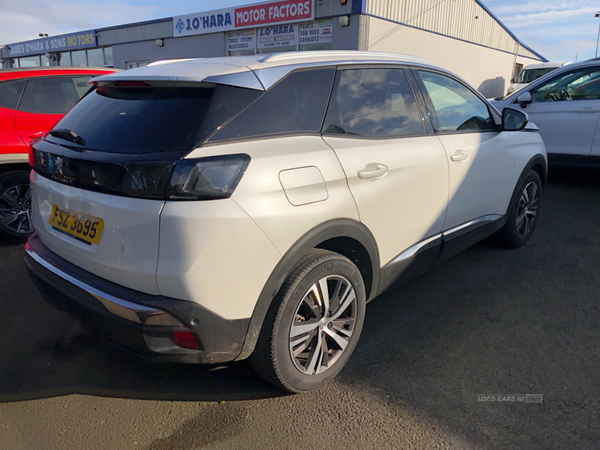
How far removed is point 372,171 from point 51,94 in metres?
3.96

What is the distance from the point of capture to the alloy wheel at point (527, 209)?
4.34 meters

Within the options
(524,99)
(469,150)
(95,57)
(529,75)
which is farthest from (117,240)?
(95,57)

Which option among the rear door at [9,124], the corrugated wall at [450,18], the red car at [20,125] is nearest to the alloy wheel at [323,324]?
the red car at [20,125]

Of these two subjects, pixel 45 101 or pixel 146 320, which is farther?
pixel 45 101

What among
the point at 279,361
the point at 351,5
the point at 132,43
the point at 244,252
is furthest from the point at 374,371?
the point at 132,43

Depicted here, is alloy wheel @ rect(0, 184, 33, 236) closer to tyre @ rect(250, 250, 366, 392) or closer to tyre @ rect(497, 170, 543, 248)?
tyre @ rect(250, 250, 366, 392)

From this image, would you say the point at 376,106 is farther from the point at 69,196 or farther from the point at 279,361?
the point at 69,196

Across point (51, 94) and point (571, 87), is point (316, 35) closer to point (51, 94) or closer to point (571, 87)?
point (571, 87)

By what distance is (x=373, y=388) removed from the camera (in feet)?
8.31

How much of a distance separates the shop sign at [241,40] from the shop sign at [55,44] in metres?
9.42

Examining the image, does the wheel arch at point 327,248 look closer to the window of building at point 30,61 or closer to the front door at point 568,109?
the front door at point 568,109

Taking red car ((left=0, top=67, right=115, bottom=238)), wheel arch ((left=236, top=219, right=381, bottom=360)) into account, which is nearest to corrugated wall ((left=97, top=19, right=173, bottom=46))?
Answer: red car ((left=0, top=67, right=115, bottom=238))

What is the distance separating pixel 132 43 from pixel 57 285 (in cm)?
2213

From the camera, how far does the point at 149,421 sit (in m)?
2.31
